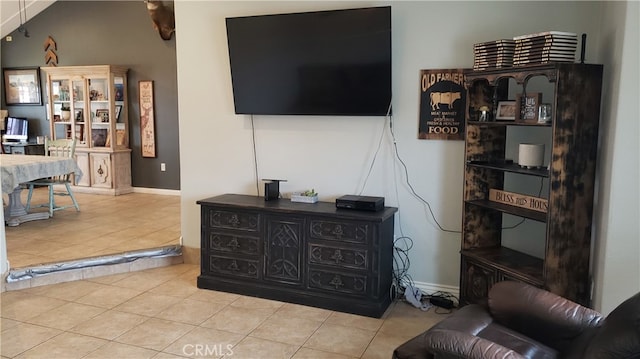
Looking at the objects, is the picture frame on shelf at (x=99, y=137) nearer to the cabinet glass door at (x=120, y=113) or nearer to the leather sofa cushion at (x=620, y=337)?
the cabinet glass door at (x=120, y=113)

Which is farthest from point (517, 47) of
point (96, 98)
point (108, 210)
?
point (96, 98)

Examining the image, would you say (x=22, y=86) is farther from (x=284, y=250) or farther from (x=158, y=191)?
(x=284, y=250)

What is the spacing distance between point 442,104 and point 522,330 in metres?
1.82

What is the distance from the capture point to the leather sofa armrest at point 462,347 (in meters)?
1.90

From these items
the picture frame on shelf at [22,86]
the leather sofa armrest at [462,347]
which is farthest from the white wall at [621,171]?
the picture frame on shelf at [22,86]

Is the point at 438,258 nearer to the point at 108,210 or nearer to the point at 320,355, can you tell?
the point at 320,355

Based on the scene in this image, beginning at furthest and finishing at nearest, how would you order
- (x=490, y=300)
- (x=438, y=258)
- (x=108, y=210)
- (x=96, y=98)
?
(x=96, y=98) → (x=108, y=210) → (x=438, y=258) → (x=490, y=300)

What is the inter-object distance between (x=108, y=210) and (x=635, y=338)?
5959mm

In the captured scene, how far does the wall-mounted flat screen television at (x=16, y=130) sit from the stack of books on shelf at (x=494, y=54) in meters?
7.55

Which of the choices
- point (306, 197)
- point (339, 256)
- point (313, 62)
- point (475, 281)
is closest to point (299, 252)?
point (339, 256)

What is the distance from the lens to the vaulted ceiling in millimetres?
7405

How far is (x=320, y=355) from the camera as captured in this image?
9.86 feet

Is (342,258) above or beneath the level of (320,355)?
above

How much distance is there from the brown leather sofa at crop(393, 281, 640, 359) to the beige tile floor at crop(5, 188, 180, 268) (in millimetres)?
3225
